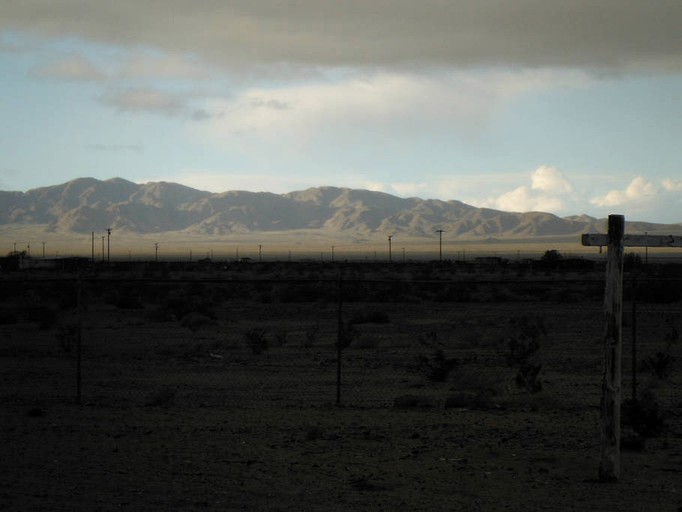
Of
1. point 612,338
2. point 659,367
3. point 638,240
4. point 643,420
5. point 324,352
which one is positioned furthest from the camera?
point 324,352

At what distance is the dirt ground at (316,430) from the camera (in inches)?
372

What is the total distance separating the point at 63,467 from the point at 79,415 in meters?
3.66

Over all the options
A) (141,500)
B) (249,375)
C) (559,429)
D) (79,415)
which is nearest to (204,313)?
(249,375)

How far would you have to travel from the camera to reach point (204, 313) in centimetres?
3569

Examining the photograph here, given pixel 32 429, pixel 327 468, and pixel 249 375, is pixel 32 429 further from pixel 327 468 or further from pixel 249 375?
pixel 249 375

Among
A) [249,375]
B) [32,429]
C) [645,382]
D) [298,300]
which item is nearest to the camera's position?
[32,429]

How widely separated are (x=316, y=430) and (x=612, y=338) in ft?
16.0

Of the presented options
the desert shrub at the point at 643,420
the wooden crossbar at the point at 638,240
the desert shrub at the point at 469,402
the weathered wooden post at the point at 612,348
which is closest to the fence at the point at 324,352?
the desert shrub at the point at 469,402

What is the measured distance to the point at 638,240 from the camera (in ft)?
33.4

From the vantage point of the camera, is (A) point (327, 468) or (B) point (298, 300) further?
(B) point (298, 300)

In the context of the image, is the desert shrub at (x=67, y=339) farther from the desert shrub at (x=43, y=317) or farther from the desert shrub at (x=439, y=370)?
the desert shrub at (x=439, y=370)

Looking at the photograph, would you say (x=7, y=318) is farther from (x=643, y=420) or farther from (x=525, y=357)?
(x=643, y=420)

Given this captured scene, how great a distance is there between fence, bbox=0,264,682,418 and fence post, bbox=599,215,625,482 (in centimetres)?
460

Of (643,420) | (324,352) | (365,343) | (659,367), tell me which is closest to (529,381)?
(659,367)
